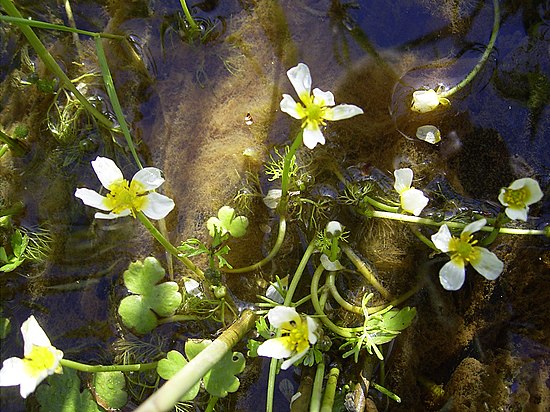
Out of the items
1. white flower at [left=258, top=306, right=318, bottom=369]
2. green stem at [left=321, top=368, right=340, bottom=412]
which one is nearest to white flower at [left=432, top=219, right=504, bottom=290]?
white flower at [left=258, top=306, right=318, bottom=369]

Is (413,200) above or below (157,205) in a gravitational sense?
below

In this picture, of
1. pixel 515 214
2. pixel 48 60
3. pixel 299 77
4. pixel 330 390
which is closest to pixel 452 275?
pixel 515 214

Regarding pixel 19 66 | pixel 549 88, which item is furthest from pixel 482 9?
pixel 19 66

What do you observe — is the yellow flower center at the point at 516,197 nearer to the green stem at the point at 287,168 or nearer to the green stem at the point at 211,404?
the green stem at the point at 287,168

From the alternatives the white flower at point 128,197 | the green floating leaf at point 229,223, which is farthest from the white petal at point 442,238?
the white flower at point 128,197

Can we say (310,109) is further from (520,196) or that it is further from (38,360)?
(38,360)

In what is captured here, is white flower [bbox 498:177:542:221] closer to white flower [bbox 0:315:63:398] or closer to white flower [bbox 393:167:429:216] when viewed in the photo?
white flower [bbox 393:167:429:216]
